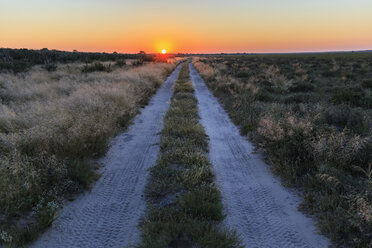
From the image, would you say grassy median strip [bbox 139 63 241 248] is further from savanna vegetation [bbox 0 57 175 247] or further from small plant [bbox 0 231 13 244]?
small plant [bbox 0 231 13 244]

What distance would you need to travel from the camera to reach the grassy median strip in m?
2.76

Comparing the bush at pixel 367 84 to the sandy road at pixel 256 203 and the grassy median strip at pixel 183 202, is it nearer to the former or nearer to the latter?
the sandy road at pixel 256 203

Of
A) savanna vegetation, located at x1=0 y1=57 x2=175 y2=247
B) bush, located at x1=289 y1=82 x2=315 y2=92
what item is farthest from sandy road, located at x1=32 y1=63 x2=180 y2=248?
bush, located at x1=289 y1=82 x2=315 y2=92

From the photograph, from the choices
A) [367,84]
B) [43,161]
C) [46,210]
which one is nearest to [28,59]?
[43,161]

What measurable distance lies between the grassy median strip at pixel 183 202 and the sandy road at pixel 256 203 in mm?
262

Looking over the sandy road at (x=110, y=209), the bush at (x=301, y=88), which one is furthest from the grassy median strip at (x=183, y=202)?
the bush at (x=301, y=88)

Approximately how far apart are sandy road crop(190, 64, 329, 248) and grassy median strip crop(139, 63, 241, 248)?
0.86 ft

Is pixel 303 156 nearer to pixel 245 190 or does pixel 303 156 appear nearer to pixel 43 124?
pixel 245 190

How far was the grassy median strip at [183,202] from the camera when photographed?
9.07 feet

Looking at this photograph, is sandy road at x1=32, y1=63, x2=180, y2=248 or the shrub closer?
sandy road at x1=32, y1=63, x2=180, y2=248

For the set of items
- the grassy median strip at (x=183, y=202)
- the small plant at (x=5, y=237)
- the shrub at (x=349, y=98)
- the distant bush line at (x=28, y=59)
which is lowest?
the grassy median strip at (x=183, y=202)

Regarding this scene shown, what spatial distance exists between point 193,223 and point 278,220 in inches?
53.3

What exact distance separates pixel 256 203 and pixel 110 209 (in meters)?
2.44

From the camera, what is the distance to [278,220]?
3.33m
